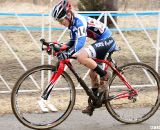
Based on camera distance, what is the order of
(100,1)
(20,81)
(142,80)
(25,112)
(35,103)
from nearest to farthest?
(20,81) → (25,112) → (35,103) → (142,80) → (100,1)

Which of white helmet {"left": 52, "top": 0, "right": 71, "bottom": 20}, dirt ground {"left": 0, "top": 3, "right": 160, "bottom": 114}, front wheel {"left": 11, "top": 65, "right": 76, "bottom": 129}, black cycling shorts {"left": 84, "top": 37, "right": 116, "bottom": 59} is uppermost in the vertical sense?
white helmet {"left": 52, "top": 0, "right": 71, "bottom": 20}

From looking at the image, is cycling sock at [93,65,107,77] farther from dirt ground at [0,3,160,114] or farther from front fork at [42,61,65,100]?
dirt ground at [0,3,160,114]

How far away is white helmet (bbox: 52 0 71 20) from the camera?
600 cm

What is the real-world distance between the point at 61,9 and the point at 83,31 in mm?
405

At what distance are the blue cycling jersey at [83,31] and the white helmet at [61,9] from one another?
15 centimetres

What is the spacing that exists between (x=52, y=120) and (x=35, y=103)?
4.37 ft

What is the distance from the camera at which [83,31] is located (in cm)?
598

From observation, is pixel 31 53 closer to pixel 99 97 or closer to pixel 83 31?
pixel 99 97

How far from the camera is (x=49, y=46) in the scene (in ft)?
19.9

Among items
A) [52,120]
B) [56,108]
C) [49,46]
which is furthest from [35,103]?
[49,46]

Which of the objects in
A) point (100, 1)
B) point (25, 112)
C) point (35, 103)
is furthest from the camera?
point (100, 1)

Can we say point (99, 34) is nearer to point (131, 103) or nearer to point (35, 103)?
point (131, 103)

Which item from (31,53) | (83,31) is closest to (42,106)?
(83,31)

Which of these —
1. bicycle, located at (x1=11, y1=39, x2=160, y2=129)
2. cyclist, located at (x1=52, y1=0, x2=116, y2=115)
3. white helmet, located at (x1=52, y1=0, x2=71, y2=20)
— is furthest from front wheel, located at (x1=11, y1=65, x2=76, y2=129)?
white helmet, located at (x1=52, y1=0, x2=71, y2=20)
